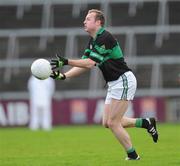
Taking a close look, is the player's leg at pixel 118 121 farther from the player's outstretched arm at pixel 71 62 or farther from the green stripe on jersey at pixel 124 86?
the player's outstretched arm at pixel 71 62

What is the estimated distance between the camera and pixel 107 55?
461 inches

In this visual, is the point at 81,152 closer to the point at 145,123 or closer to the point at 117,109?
the point at 145,123

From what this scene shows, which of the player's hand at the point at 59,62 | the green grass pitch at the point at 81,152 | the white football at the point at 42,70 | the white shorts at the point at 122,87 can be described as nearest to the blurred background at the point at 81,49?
the green grass pitch at the point at 81,152

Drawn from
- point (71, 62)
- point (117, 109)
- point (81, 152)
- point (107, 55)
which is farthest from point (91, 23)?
point (81, 152)

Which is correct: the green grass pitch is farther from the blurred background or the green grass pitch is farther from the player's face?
the blurred background

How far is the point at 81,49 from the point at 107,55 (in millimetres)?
21650

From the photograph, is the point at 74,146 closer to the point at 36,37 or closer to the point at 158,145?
the point at 158,145

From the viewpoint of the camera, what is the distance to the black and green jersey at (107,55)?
456 inches

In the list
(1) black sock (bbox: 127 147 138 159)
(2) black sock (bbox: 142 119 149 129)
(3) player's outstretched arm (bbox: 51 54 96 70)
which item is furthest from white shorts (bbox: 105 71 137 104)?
(1) black sock (bbox: 127 147 138 159)

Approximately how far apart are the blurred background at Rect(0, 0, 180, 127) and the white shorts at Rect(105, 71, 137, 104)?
16.3 meters

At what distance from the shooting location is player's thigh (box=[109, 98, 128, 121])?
38.5ft

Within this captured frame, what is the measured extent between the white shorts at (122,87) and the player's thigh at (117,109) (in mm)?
68

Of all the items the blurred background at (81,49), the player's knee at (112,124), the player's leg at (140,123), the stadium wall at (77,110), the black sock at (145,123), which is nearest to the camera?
the player's knee at (112,124)

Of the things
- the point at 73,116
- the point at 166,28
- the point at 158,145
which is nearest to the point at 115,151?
the point at 158,145
